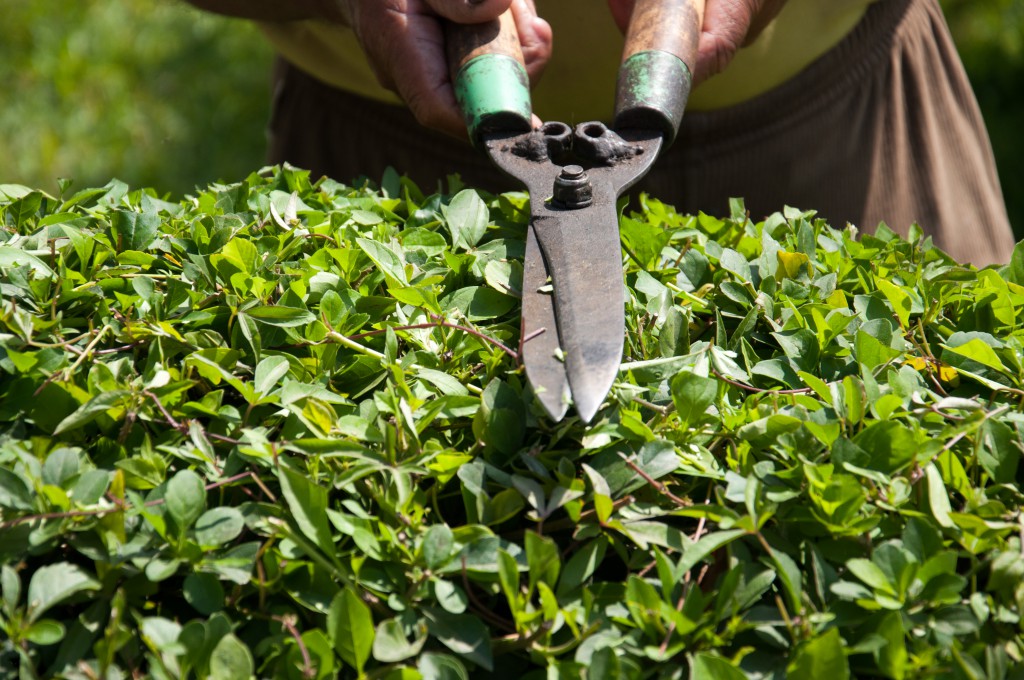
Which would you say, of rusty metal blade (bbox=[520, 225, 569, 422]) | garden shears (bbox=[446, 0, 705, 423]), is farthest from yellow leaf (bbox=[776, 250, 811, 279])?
rusty metal blade (bbox=[520, 225, 569, 422])

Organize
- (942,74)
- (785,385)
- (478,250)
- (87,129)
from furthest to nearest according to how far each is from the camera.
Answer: (87,129) → (942,74) → (478,250) → (785,385)

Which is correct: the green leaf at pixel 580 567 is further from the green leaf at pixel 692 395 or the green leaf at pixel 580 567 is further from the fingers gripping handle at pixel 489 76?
the fingers gripping handle at pixel 489 76

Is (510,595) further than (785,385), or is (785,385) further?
(785,385)

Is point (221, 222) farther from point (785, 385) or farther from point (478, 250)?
point (785, 385)

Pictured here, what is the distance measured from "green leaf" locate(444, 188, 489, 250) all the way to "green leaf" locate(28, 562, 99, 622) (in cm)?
65

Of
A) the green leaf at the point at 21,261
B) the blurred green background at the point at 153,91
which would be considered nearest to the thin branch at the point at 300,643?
the green leaf at the point at 21,261

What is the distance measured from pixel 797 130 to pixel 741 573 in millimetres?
1732

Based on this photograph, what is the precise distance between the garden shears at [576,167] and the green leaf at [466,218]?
6 centimetres

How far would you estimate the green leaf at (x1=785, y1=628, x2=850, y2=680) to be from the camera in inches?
32.4

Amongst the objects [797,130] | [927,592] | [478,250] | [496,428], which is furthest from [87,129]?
[927,592]

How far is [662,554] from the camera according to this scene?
35.7 inches

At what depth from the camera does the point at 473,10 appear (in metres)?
1.56

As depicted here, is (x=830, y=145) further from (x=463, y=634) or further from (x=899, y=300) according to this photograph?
(x=463, y=634)

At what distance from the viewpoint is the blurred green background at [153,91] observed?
15.4 feet
